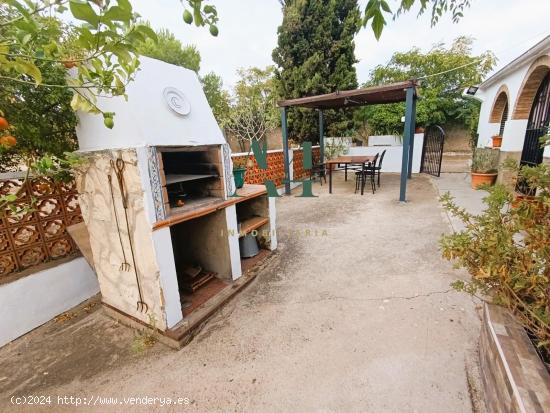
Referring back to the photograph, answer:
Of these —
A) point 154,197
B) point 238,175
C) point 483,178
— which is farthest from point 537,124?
point 154,197

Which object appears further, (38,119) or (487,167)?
(487,167)

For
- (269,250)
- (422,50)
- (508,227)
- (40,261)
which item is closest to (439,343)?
(508,227)

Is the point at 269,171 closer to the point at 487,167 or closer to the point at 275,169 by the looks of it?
the point at 275,169

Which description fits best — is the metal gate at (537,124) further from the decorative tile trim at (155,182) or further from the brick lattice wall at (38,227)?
the brick lattice wall at (38,227)

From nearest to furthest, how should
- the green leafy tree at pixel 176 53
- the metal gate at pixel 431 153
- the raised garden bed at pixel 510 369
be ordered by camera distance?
1. the raised garden bed at pixel 510 369
2. the metal gate at pixel 431 153
3. the green leafy tree at pixel 176 53

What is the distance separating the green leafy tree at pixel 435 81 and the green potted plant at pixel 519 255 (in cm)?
1197

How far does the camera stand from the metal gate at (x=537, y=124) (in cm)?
492

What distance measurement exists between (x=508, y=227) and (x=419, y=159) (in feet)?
29.2

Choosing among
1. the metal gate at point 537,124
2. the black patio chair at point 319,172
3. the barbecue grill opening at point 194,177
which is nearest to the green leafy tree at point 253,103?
the black patio chair at point 319,172

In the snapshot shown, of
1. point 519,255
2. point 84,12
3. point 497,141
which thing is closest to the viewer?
point 84,12

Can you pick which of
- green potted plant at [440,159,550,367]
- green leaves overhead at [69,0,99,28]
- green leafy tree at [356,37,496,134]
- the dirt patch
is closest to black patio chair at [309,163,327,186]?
green leafy tree at [356,37,496,134]

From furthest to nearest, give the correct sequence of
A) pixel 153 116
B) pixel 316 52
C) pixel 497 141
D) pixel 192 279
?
pixel 316 52
pixel 497 141
pixel 192 279
pixel 153 116

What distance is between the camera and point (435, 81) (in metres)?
13.6

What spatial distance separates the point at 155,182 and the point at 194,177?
53 cm
